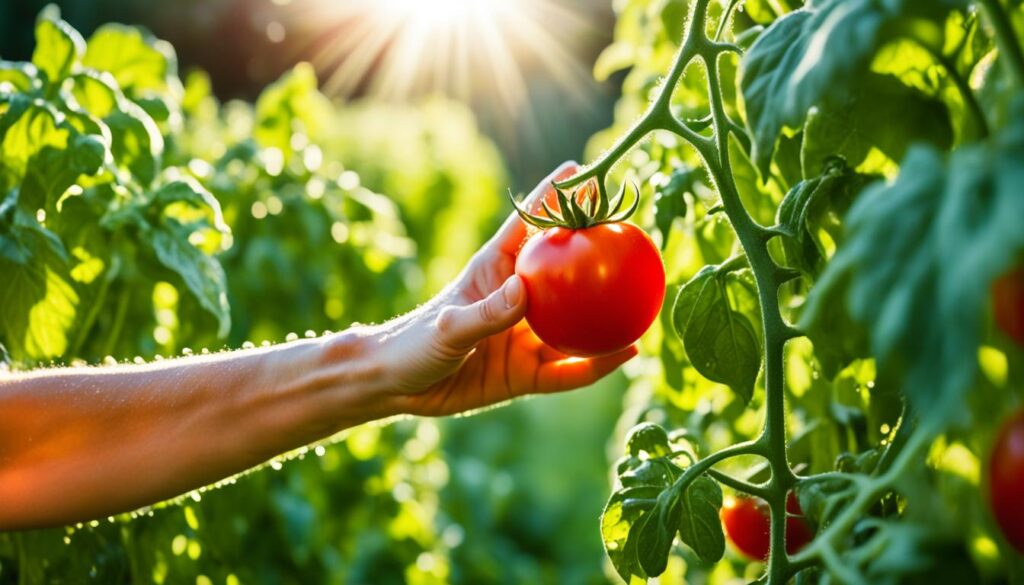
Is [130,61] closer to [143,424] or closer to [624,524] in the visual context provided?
[143,424]

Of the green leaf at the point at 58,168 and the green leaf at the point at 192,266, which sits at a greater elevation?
the green leaf at the point at 58,168

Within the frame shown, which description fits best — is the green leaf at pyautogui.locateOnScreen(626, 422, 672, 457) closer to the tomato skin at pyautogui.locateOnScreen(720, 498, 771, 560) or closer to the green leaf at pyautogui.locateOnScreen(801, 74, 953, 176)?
the tomato skin at pyautogui.locateOnScreen(720, 498, 771, 560)

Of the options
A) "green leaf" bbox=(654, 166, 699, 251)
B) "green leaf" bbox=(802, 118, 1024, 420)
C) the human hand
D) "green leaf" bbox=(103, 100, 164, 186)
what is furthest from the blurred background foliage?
"green leaf" bbox=(802, 118, 1024, 420)

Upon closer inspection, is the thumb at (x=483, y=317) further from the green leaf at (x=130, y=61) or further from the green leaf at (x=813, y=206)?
the green leaf at (x=130, y=61)

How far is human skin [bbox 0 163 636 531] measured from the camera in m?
1.44

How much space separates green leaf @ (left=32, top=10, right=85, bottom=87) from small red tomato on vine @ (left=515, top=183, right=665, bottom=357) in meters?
0.90

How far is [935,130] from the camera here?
2.90 feet

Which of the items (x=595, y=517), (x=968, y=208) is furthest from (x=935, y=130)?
(x=595, y=517)

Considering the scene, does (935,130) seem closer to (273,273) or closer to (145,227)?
(145,227)

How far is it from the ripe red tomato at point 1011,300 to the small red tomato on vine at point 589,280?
1.77 feet

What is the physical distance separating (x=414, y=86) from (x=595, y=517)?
1038cm

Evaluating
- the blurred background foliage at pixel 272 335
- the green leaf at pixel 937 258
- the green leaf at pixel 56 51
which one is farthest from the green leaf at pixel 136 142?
the green leaf at pixel 937 258

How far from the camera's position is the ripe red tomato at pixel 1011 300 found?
612 mm

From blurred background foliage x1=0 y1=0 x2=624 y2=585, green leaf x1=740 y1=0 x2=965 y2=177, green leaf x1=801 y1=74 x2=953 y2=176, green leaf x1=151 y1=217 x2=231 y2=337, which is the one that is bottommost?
blurred background foliage x1=0 y1=0 x2=624 y2=585
